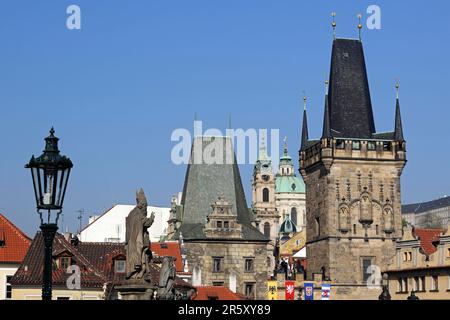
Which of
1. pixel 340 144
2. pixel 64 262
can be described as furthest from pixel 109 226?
pixel 64 262

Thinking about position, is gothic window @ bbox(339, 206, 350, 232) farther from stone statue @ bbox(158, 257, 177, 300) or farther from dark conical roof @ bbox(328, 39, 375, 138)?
stone statue @ bbox(158, 257, 177, 300)

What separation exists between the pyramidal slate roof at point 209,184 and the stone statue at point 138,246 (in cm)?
5062

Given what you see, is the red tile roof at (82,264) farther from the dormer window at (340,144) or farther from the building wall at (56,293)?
the dormer window at (340,144)

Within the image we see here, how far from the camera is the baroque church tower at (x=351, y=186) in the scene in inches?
2514

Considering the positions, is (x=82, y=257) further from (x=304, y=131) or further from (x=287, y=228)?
(x=287, y=228)

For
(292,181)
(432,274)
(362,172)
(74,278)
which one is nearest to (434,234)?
(432,274)

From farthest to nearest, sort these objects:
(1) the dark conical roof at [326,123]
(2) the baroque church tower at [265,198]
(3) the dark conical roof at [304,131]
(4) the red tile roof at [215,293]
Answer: (2) the baroque church tower at [265,198] → (3) the dark conical roof at [304,131] → (1) the dark conical roof at [326,123] → (4) the red tile roof at [215,293]

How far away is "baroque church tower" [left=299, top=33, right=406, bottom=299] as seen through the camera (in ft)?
209

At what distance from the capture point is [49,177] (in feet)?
29.8

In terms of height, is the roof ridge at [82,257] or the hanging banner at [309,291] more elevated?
the roof ridge at [82,257]

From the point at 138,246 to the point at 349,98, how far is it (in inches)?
2181

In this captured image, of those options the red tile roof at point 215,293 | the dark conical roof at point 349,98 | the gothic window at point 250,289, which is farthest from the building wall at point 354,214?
the red tile roof at point 215,293

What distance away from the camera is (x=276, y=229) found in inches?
6363

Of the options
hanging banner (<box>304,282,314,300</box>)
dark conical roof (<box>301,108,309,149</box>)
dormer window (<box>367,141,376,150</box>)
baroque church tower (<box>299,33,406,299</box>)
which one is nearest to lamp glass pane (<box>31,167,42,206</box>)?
hanging banner (<box>304,282,314,300</box>)
